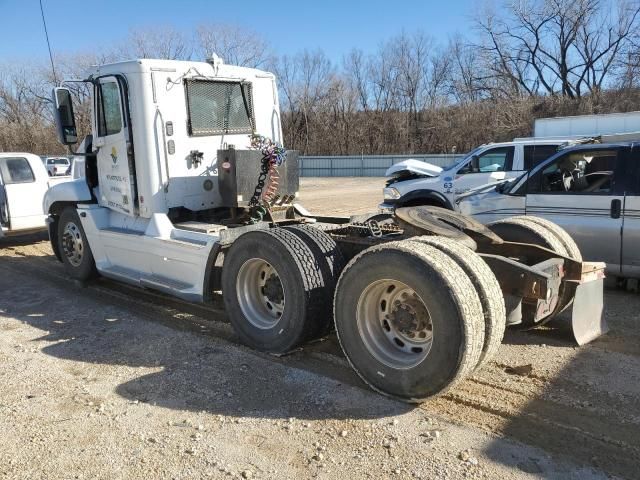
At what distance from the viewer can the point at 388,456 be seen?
3461 millimetres

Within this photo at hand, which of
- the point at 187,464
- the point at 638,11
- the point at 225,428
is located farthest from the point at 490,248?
the point at 638,11

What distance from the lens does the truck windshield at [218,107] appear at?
6777 millimetres

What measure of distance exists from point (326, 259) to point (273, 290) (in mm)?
615

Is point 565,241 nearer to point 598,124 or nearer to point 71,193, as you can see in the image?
point 71,193

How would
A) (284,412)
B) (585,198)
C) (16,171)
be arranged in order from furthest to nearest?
(16,171) → (585,198) → (284,412)

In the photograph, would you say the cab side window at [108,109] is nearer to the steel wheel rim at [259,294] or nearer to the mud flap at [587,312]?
the steel wheel rim at [259,294]

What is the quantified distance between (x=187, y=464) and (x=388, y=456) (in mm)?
1202

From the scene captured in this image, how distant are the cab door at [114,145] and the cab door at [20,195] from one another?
4694 mm

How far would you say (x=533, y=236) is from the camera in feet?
18.6

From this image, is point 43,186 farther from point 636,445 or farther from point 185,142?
point 636,445

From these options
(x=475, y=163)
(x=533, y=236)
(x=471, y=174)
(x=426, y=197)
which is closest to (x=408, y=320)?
(x=533, y=236)

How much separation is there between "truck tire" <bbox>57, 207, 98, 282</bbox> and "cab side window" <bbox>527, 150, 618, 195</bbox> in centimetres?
599

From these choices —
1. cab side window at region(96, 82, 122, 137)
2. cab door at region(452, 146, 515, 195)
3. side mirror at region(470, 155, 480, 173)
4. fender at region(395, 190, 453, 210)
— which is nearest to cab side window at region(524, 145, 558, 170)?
cab door at region(452, 146, 515, 195)

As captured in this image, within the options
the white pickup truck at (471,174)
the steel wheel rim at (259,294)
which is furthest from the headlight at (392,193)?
the steel wheel rim at (259,294)
